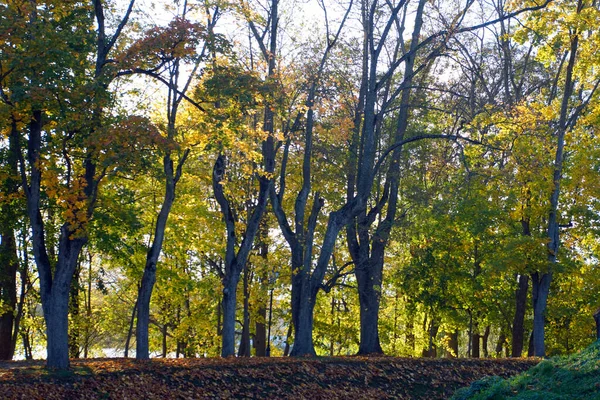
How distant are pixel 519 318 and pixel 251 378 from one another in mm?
15503

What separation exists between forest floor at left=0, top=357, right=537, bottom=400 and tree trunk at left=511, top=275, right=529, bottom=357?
6.38 meters

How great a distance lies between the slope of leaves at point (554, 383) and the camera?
969cm

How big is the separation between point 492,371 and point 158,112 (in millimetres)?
12555

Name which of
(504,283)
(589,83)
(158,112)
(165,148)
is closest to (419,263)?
(504,283)

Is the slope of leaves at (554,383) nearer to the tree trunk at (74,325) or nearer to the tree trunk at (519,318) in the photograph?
the tree trunk at (519,318)

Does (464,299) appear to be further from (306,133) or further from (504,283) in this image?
(306,133)

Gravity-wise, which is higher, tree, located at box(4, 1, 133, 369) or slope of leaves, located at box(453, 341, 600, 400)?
tree, located at box(4, 1, 133, 369)

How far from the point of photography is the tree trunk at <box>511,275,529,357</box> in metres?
27.0

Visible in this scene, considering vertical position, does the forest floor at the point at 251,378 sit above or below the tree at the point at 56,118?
below

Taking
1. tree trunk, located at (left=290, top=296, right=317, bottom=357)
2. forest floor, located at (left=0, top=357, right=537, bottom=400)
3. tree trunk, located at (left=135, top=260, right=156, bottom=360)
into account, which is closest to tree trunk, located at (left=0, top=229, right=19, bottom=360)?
tree trunk, located at (left=135, top=260, right=156, bottom=360)

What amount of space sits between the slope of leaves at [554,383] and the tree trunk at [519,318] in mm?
15806

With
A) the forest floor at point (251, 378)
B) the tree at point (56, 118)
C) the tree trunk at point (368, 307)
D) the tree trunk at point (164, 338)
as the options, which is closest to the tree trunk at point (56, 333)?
the tree at point (56, 118)

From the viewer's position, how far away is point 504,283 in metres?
29.6

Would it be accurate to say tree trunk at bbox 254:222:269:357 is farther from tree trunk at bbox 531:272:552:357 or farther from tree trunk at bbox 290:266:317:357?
Result: tree trunk at bbox 531:272:552:357
